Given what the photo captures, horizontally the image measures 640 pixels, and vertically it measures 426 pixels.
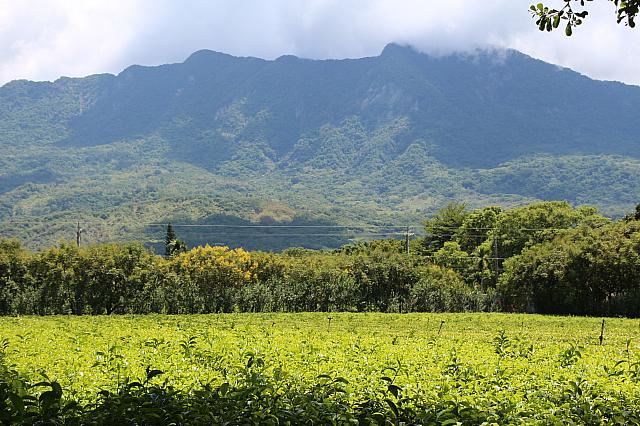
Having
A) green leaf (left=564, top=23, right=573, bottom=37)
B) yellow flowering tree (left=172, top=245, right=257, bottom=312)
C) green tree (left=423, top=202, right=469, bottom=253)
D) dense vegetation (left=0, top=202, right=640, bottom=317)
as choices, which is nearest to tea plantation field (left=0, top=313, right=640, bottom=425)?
green leaf (left=564, top=23, right=573, bottom=37)

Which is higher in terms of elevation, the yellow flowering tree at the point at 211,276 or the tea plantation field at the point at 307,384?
the tea plantation field at the point at 307,384

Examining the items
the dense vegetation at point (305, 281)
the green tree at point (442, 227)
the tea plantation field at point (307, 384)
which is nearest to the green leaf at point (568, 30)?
the tea plantation field at point (307, 384)

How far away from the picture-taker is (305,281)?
46125 millimetres

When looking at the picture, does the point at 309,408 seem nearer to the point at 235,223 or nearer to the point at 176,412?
the point at 176,412

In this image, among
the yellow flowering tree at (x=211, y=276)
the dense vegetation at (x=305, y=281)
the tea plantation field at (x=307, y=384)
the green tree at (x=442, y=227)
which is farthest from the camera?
the green tree at (x=442, y=227)

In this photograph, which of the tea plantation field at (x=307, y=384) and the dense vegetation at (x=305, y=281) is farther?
the dense vegetation at (x=305, y=281)

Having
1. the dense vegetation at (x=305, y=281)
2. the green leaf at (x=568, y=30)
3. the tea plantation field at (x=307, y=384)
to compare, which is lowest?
the dense vegetation at (x=305, y=281)

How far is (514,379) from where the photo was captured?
26.0 ft

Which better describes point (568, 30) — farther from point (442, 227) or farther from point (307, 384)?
point (442, 227)

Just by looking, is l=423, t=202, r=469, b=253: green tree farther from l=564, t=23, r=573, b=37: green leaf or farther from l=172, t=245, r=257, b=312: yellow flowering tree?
l=564, t=23, r=573, b=37: green leaf

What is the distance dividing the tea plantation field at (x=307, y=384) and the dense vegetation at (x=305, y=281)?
95.1 ft

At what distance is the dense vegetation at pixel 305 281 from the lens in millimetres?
39344

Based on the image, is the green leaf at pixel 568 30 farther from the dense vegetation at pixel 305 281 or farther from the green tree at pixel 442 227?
the green tree at pixel 442 227

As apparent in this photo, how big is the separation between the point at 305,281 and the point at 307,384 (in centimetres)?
3926
